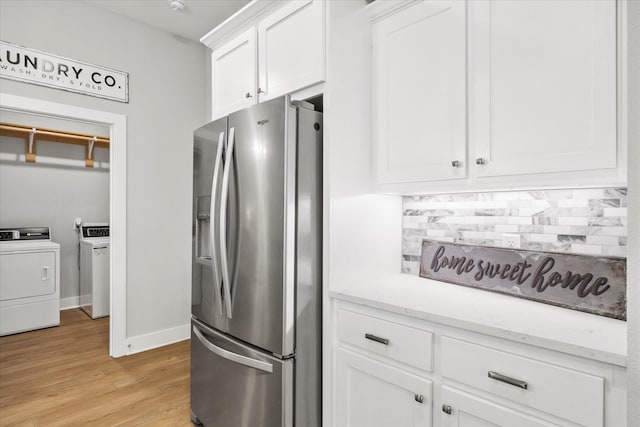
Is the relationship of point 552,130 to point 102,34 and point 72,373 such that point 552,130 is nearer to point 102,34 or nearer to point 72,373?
point 102,34

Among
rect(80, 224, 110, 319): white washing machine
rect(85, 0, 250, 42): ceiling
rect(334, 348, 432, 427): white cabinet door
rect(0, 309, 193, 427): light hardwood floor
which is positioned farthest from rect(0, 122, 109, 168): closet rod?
rect(334, 348, 432, 427): white cabinet door

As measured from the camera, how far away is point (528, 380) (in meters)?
1.02

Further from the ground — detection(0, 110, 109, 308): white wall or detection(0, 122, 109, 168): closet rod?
detection(0, 122, 109, 168): closet rod

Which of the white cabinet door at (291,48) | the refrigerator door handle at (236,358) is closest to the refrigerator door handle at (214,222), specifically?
the refrigerator door handle at (236,358)

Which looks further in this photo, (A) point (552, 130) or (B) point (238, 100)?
(B) point (238, 100)

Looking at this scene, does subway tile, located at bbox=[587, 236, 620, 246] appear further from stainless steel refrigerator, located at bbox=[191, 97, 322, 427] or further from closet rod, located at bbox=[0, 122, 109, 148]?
closet rod, located at bbox=[0, 122, 109, 148]

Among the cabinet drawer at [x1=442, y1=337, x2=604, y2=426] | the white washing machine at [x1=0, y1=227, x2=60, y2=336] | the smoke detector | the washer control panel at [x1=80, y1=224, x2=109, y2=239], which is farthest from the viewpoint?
the washer control panel at [x1=80, y1=224, x2=109, y2=239]

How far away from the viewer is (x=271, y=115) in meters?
1.53

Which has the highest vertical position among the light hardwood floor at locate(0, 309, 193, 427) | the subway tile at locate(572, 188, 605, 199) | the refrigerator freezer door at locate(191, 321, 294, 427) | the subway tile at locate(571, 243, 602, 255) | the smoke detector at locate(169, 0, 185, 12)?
the smoke detector at locate(169, 0, 185, 12)

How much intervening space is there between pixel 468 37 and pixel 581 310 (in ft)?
3.66

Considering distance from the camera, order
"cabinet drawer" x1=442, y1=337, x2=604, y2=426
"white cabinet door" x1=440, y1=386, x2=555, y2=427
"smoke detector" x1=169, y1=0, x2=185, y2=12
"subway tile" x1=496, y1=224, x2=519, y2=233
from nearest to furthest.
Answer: "cabinet drawer" x1=442, y1=337, x2=604, y2=426, "white cabinet door" x1=440, y1=386, x2=555, y2=427, "subway tile" x1=496, y1=224, x2=519, y2=233, "smoke detector" x1=169, y1=0, x2=185, y2=12

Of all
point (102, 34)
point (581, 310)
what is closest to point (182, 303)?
point (102, 34)

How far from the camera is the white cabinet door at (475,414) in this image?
1036mm

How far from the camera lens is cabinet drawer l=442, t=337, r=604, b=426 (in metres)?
0.93
